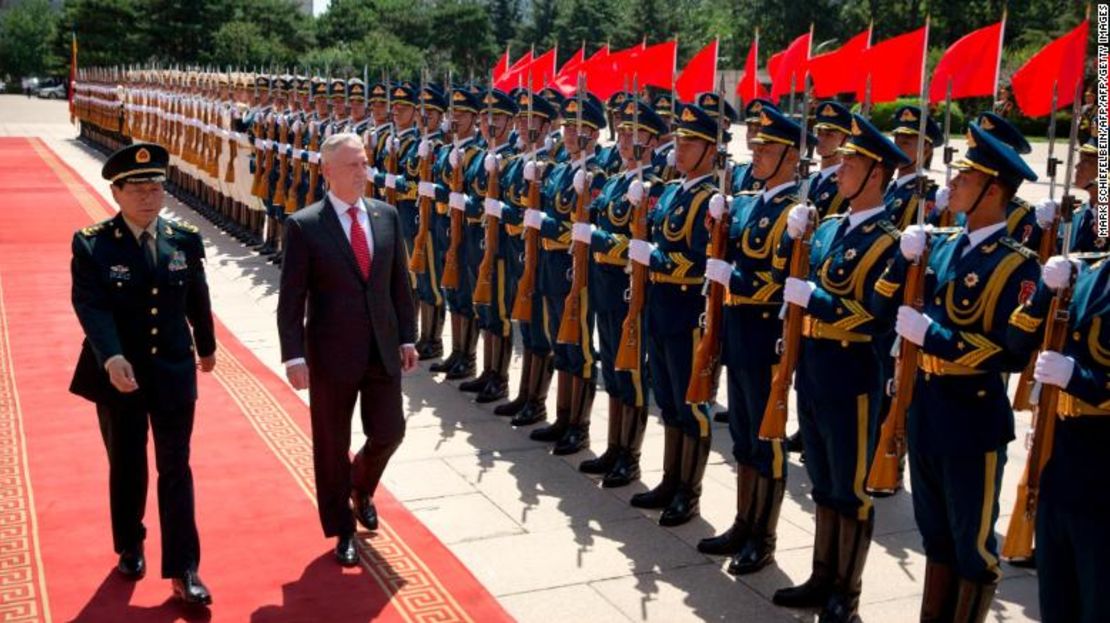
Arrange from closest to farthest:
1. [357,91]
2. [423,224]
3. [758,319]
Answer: [758,319], [423,224], [357,91]

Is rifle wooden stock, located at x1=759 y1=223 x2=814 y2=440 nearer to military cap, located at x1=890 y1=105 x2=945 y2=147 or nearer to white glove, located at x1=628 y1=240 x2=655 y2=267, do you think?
white glove, located at x1=628 y1=240 x2=655 y2=267

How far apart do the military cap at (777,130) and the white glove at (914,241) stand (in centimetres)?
126

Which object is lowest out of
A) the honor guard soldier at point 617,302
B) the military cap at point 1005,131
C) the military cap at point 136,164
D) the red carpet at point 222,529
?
the red carpet at point 222,529

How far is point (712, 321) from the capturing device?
5.78 metres

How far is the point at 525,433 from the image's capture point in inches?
313

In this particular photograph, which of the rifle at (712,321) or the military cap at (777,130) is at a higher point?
the military cap at (777,130)

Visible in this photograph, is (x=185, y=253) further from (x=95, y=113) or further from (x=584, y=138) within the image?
(x=95, y=113)

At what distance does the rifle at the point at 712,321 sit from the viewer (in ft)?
18.8

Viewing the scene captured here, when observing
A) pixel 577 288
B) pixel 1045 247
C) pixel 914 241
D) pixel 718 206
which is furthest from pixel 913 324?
pixel 577 288

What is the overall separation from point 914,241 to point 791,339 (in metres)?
0.86

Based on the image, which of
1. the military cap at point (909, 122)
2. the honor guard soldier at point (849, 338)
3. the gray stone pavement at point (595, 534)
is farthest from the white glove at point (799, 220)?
the military cap at point (909, 122)

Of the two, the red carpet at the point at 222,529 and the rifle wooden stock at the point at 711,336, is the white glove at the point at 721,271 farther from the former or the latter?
the red carpet at the point at 222,529

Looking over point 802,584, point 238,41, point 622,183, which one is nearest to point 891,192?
point 622,183

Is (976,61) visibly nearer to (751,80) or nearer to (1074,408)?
(751,80)
